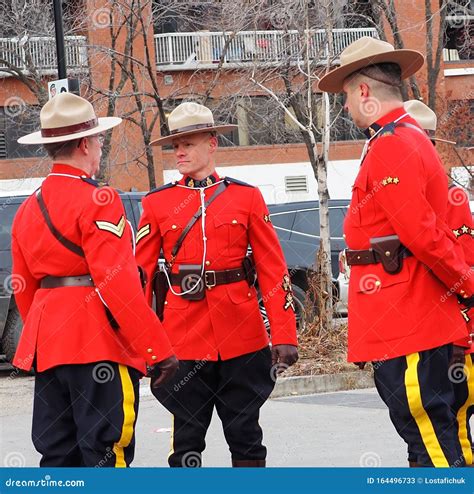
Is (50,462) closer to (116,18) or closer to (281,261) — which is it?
(281,261)

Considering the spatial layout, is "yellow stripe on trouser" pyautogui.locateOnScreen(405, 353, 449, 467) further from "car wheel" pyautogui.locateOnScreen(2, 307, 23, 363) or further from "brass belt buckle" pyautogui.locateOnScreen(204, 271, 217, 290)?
"car wheel" pyautogui.locateOnScreen(2, 307, 23, 363)

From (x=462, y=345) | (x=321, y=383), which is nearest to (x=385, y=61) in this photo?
(x=462, y=345)

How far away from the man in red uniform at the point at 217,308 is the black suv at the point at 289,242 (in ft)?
22.3

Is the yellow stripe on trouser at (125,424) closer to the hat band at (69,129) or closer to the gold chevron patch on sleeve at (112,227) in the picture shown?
the gold chevron patch on sleeve at (112,227)

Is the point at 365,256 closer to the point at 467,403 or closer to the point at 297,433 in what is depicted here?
the point at 467,403

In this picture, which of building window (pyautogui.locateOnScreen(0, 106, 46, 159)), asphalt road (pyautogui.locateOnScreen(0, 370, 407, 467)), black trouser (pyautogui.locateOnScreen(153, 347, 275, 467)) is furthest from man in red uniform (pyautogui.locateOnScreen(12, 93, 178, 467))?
building window (pyautogui.locateOnScreen(0, 106, 46, 159))

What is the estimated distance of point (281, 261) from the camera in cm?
A: 634

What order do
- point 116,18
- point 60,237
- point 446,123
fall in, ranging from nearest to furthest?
point 60,237, point 116,18, point 446,123

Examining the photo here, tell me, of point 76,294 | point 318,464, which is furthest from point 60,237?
point 318,464

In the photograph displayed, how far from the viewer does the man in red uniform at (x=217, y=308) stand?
623 centimetres

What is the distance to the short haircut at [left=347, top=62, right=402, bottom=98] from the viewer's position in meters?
5.43

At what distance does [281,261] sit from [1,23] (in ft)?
60.4

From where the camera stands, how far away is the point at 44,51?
25.2 meters

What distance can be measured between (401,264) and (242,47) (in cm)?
2108
